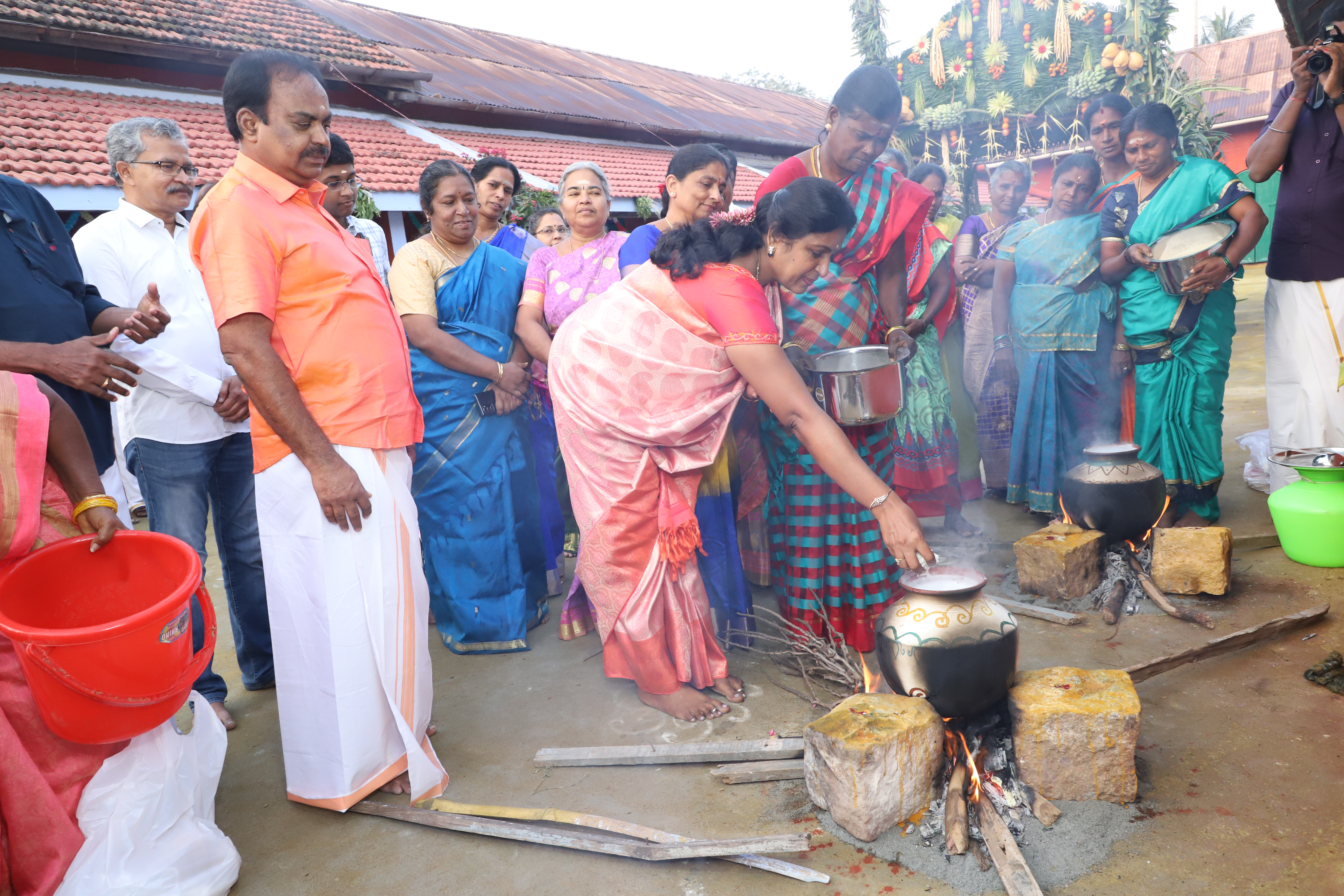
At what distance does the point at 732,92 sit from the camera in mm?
20328

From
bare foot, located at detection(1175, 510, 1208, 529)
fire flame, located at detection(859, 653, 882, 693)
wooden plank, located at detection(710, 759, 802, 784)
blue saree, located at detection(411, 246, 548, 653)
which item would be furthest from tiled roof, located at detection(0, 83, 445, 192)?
bare foot, located at detection(1175, 510, 1208, 529)

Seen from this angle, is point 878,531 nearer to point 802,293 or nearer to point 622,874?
point 802,293

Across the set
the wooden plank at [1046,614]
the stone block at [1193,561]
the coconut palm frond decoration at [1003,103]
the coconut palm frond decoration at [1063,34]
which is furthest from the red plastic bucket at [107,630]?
the coconut palm frond decoration at [1003,103]

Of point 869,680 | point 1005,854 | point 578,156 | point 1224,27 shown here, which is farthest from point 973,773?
point 1224,27

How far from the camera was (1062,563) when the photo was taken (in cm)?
379

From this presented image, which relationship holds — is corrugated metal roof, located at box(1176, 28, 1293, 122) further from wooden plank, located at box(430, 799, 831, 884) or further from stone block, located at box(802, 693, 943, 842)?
wooden plank, located at box(430, 799, 831, 884)

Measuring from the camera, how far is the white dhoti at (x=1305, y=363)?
417 centimetres

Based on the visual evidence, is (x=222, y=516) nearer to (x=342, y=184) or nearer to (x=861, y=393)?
(x=342, y=184)

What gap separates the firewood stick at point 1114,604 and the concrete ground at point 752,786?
0.19 feet

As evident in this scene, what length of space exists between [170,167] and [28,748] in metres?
2.18

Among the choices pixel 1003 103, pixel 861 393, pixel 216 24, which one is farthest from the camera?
pixel 216 24

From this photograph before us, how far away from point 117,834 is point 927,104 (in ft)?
34.2

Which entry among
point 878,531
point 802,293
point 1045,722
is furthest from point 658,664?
point 802,293

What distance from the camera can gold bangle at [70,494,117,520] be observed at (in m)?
2.20
